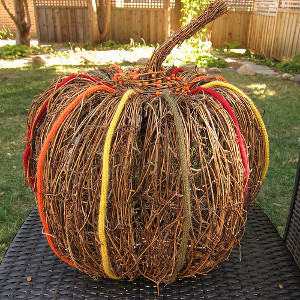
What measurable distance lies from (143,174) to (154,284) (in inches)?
23.1

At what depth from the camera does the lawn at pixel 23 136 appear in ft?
9.39

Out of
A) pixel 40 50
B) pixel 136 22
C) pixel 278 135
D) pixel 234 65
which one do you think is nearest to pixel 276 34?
pixel 234 65

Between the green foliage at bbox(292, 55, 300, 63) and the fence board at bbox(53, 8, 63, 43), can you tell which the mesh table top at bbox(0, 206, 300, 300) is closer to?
the green foliage at bbox(292, 55, 300, 63)

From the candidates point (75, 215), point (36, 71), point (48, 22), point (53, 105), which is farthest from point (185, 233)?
point (48, 22)

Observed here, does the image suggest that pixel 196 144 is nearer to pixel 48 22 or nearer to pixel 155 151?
pixel 155 151

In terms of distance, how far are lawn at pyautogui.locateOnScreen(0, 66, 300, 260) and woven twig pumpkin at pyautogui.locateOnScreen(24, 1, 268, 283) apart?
498 mm

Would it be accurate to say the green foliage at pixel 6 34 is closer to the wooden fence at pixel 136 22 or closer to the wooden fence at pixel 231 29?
the wooden fence at pixel 136 22

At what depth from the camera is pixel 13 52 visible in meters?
8.43

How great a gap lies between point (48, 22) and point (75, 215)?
10.5 meters

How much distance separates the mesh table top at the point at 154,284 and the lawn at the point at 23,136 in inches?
25.9

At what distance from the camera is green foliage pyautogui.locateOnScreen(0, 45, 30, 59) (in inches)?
324

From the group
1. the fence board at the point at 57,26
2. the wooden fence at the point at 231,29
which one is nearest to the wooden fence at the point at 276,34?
the wooden fence at the point at 231,29

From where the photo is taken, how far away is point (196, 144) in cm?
143

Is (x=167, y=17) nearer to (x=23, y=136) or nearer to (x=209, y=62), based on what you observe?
(x=209, y=62)
